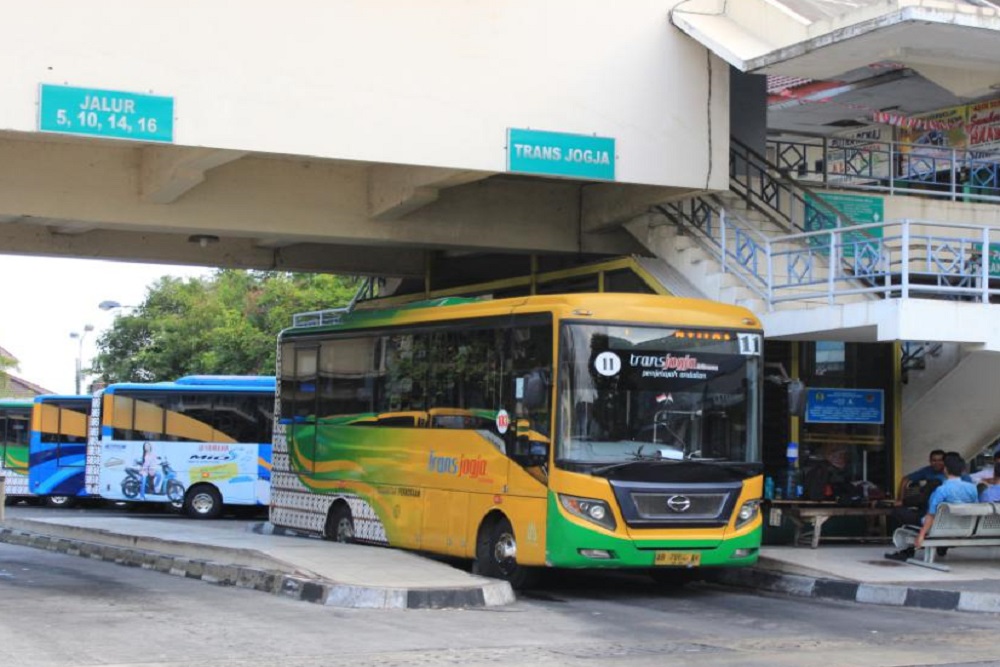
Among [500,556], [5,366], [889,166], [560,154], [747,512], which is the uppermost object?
[889,166]

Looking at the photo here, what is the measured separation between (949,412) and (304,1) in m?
10.7

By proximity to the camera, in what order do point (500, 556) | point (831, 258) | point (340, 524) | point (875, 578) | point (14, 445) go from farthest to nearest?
point (14, 445)
point (340, 524)
point (831, 258)
point (500, 556)
point (875, 578)

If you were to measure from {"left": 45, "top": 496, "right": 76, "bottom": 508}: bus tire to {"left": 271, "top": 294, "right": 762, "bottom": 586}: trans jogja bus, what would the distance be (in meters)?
20.8

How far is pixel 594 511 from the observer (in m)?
14.0

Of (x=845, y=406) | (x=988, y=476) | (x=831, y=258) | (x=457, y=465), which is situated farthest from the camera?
(x=845, y=406)

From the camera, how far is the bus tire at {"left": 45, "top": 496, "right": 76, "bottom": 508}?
1382 inches

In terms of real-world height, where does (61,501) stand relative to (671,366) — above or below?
below

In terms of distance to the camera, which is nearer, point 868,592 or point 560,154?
point 868,592

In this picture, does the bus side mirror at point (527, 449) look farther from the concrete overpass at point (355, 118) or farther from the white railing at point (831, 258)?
the white railing at point (831, 258)

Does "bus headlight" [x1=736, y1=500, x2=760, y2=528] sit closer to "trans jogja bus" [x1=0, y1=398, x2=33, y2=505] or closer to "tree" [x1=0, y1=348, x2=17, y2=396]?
"trans jogja bus" [x1=0, y1=398, x2=33, y2=505]

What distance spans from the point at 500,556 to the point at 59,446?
73.0 feet

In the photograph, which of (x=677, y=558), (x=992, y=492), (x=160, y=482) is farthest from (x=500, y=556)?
(x=160, y=482)

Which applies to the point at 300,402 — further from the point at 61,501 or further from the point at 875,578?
the point at 61,501

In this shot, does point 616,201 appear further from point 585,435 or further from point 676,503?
point 676,503
